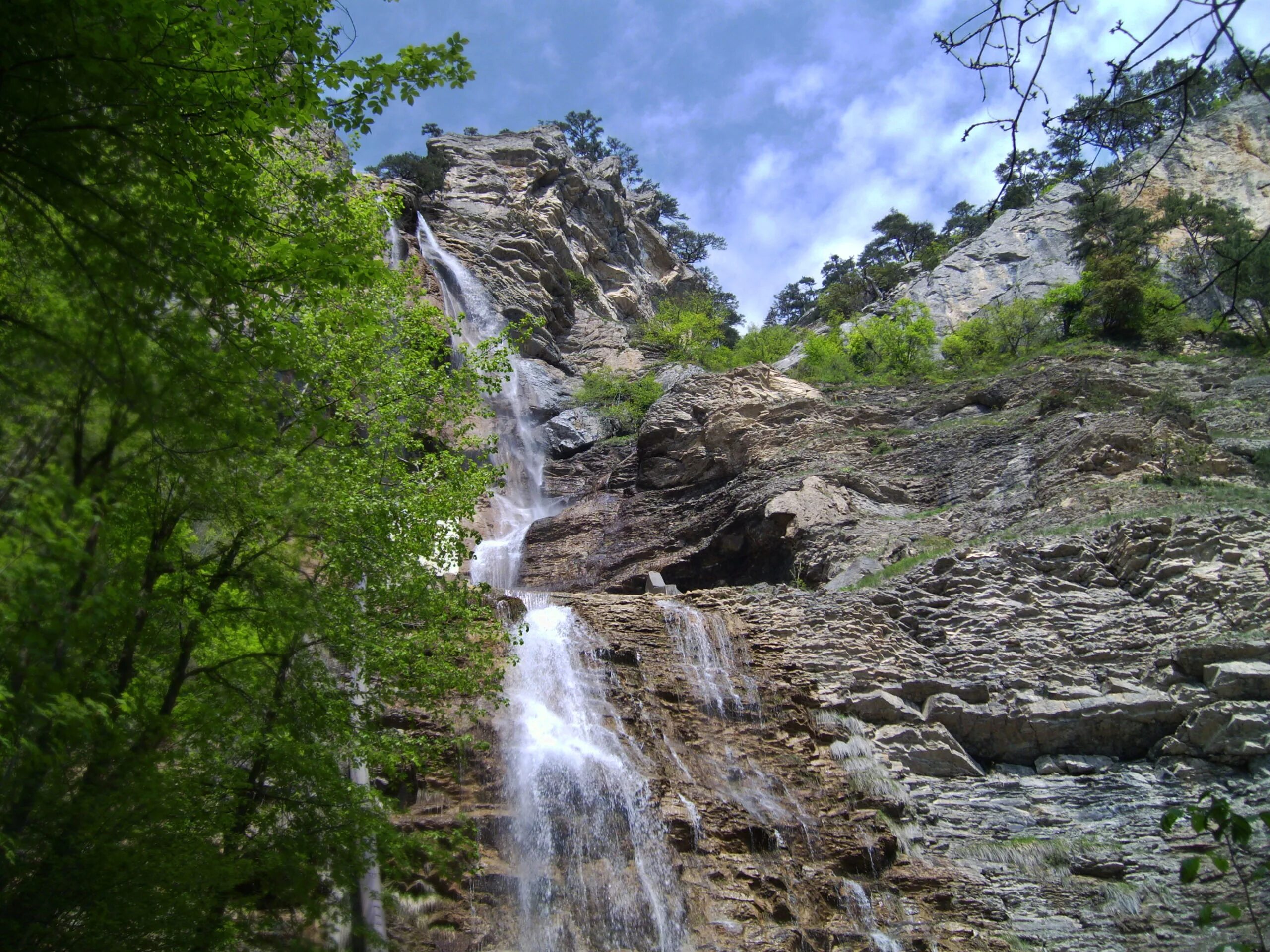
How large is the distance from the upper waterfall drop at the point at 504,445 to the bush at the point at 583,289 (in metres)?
8.07

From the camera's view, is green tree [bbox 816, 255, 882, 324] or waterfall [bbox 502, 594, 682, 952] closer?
waterfall [bbox 502, 594, 682, 952]

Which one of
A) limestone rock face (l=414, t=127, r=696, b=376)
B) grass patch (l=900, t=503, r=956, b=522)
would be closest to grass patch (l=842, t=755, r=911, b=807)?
grass patch (l=900, t=503, r=956, b=522)

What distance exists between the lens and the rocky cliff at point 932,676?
1069 cm

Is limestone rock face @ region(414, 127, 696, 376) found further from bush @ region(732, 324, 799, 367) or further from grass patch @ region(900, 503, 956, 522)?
grass patch @ region(900, 503, 956, 522)

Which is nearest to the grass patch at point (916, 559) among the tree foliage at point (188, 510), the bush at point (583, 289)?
the tree foliage at point (188, 510)

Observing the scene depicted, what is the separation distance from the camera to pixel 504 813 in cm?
1122

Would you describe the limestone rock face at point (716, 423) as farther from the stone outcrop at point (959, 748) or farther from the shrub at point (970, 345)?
the shrub at point (970, 345)

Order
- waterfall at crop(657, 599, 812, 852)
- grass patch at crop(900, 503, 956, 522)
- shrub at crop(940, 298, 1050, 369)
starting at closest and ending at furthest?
1. waterfall at crop(657, 599, 812, 852)
2. grass patch at crop(900, 503, 956, 522)
3. shrub at crop(940, 298, 1050, 369)

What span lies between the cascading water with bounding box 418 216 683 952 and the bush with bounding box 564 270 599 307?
30328mm

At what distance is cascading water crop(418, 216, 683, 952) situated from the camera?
9859 mm

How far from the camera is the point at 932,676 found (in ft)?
47.9

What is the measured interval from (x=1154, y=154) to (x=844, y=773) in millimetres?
→ 46381

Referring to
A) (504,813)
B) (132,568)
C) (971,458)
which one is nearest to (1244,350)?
(971,458)

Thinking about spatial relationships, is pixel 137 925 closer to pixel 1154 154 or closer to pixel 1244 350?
pixel 1244 350
